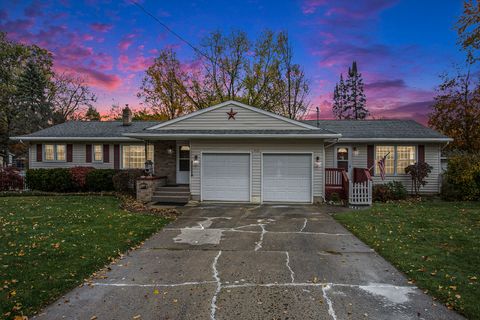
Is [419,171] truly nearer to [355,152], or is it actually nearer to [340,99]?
[355,152]

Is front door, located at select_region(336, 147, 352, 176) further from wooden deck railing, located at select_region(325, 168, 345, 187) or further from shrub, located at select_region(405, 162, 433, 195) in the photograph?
shrub, located at select_region(405, 162, 433, 195)

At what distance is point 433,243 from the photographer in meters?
6.25

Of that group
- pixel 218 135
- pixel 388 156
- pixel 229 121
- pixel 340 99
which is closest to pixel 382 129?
pixel 388 156

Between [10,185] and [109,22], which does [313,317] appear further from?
[10,185]

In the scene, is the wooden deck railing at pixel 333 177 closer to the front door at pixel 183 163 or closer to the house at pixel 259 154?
the house at pixel 259 154

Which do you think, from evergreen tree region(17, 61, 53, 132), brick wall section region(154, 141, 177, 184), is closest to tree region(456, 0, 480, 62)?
brick wall section region(154, 141, 177, 184)

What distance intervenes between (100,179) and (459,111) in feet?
78.6

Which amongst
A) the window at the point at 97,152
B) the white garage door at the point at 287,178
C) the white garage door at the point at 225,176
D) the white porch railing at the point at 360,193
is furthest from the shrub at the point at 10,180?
the white porch railing at the point at 360,193

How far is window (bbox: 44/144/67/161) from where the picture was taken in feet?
54.0

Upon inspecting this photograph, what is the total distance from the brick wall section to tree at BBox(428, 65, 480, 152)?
1959 centimetres

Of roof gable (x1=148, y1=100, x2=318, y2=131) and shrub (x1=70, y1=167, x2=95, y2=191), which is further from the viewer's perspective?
shrub (x1=70, y1=167, x2=95, y2=191)

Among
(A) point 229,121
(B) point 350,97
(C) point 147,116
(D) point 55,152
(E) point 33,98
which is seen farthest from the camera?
(B) point 350,97

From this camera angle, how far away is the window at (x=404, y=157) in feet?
48.3

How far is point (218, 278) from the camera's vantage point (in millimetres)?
4395
